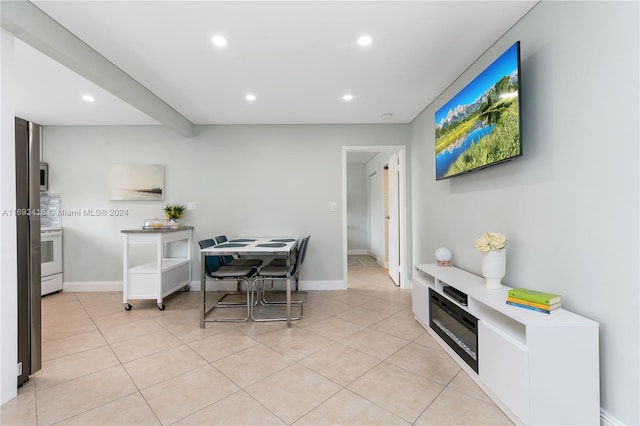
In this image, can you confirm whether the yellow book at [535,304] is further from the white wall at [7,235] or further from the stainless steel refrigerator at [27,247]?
the stainless steel refrigerator at [27,247]

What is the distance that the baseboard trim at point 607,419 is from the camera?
1.33 m

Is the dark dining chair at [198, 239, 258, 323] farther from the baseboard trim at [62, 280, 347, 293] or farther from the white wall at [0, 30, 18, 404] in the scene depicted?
the white wall at [0, 30, 18, 404]

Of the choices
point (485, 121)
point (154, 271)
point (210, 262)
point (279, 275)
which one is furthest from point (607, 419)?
point (154, 271)

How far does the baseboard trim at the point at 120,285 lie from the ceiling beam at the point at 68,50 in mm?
2388

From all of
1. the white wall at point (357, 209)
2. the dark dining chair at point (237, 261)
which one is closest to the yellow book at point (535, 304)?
the dark dining chair at point (237, 261)

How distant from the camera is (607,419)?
1363mm

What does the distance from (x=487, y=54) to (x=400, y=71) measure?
2.27ft

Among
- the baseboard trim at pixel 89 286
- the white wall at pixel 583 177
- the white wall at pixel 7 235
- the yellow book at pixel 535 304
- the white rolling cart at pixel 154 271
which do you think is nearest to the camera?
the white wall at pixel 583 177

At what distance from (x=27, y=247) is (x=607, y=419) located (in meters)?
3.47

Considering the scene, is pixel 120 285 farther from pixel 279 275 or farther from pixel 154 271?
pixel 279 275

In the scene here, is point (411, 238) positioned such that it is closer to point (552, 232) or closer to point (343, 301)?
point (343, 301)

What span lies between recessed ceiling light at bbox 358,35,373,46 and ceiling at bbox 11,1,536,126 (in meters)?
0.03

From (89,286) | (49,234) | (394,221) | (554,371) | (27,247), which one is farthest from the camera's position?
(394,221)

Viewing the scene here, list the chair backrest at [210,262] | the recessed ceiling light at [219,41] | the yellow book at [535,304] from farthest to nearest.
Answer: the chair backrest at [210,262]
the recessed ceiling light at [219,41]
the yellow book at [535,304]
